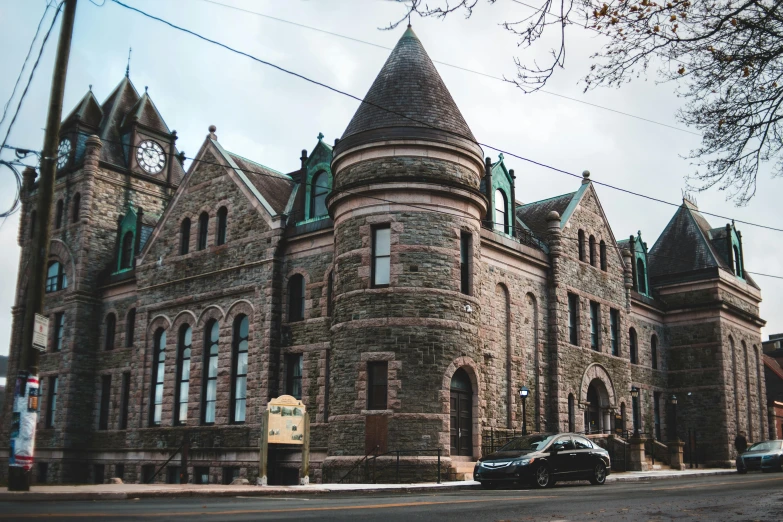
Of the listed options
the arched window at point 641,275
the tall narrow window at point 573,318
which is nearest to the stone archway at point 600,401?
the tall narrow window at point 573,318

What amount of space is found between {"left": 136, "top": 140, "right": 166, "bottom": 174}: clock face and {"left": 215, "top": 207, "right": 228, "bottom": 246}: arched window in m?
9.58

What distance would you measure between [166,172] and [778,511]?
3363cm

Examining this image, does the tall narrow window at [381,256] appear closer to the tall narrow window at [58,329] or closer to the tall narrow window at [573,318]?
the tall narrow window at [573,318]

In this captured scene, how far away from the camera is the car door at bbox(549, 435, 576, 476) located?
798 inches

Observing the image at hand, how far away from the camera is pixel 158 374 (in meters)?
32.5

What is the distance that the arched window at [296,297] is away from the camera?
1115 inches

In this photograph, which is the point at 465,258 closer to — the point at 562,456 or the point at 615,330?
the point at 562,456

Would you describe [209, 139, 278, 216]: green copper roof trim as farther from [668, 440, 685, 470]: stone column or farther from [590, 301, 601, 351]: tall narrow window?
[668, 440, 685, 470]: stone column

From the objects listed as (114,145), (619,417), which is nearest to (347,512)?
(619,417)

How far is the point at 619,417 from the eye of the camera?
113ft

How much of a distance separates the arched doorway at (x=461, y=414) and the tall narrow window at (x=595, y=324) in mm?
10758

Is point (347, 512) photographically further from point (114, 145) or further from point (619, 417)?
point (114, 145)

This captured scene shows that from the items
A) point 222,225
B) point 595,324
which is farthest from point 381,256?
point 595,324

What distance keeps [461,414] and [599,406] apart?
11.5 metres
